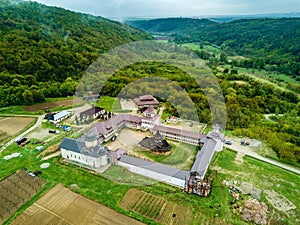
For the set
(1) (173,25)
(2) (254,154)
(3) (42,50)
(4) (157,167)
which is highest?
(1) (173,25)

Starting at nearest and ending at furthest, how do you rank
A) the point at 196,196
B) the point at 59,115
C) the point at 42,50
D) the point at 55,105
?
the point at 196,196, the point at 59,115, the point at 55,105, the point at 42,50

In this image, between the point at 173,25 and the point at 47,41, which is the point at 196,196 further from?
the point at 173,25

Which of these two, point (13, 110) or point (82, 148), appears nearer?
point (82, 148)

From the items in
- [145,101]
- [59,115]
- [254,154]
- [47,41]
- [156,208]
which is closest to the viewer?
[156,208]

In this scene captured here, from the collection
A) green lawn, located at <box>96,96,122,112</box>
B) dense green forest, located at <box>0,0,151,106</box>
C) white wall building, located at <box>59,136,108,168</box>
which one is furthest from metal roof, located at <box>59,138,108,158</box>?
dense green forest, located at <box>0,0,151,106</box>

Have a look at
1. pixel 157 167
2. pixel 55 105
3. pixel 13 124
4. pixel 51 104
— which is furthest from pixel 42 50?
pixel 157 167

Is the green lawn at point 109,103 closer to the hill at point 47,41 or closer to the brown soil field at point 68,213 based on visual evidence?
the hill at point 47,41
